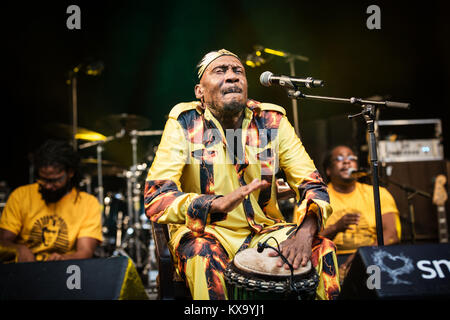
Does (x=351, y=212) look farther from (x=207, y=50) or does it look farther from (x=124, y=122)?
(x=124, y=122)

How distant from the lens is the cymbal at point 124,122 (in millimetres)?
6484

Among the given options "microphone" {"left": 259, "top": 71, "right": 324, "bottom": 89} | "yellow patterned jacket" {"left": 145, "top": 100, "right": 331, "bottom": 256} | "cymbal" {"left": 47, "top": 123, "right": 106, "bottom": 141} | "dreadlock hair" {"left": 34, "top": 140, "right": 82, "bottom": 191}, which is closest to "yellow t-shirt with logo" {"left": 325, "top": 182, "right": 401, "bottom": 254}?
"yellow patterned jacket" {"left": 145, "top": 100, "right": 331, "bottom": 256}

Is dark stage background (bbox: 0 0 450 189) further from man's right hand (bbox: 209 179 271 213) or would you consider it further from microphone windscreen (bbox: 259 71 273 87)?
man's right hand (bbox: 209 179 271 213)

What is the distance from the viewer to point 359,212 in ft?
13.6

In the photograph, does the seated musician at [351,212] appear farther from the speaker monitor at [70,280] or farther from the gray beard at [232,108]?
the speaker monitor at [70,280]

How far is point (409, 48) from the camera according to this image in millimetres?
6359

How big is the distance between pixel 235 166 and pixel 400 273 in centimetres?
124

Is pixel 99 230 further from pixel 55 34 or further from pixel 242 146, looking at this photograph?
pixel 55 34

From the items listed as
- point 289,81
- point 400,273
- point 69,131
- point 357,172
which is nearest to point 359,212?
point 357,172

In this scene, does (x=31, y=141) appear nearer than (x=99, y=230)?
No

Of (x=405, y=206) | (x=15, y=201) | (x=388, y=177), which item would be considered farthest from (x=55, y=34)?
(x=405, y=206)

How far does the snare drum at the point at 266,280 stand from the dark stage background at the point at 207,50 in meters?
4.26
